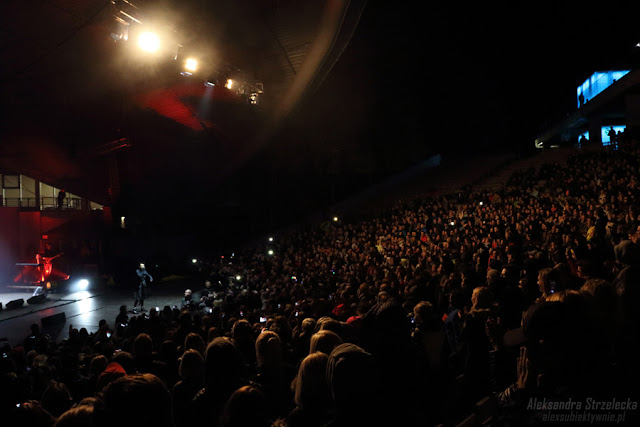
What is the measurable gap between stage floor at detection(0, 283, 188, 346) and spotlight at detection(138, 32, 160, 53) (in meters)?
7.54

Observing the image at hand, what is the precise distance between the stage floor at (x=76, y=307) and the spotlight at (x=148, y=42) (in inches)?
297

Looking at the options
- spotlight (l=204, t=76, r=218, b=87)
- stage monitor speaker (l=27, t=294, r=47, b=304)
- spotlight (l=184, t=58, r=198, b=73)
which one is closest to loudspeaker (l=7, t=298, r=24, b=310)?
stage monitor speaker (l=27, t=294, r=47, b=304)

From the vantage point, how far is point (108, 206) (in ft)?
70.5

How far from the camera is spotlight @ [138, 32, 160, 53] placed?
8.80m

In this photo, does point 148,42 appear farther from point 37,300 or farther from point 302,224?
point 302,224

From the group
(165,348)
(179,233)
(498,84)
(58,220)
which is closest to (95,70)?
(165,348)

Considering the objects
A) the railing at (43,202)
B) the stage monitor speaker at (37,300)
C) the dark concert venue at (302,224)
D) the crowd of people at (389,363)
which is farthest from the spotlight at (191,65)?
the railing at (43,202)

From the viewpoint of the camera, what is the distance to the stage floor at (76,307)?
1150 centimetres

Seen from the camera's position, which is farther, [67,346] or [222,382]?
[67,346]

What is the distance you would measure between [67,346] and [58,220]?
65.1 feet

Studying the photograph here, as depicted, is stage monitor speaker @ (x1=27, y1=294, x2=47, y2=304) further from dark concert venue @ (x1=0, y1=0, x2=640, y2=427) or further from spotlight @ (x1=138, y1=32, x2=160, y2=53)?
spotlight @ (x1=138, y1=32, x2=160, y2=53)

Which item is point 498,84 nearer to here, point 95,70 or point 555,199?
point 555,199

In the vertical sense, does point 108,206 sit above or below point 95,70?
below

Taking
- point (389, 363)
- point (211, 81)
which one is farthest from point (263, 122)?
point (389, 363)
